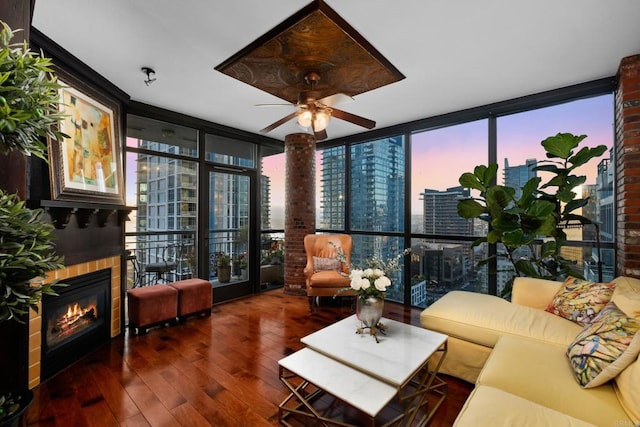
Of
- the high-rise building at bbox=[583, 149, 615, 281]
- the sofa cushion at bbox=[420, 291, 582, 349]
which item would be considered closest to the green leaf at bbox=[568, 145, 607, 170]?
the high-rise building at bbox=[583, 149, 615, 281]

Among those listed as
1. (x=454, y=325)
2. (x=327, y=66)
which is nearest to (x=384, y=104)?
(x=327, y=66)

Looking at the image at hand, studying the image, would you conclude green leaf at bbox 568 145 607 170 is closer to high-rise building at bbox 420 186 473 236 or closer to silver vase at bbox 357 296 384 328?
high-rise building at bbox 420 186 473 236

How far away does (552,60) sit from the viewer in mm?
2525

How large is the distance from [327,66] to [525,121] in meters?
2.62

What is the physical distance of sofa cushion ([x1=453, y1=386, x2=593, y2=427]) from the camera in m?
1.19

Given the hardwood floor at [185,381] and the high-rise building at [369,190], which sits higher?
the high-rise building at [369,190]

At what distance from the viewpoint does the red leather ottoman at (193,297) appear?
3463 millimetres

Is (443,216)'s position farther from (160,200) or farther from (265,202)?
(160,200)

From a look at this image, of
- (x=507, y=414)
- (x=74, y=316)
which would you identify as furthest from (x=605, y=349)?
(x=74, y=316)

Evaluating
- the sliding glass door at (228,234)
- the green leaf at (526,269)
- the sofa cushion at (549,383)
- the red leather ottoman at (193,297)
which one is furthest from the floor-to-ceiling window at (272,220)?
the sofa cushion at (549,383)

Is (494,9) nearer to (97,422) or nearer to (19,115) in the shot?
(19,115)

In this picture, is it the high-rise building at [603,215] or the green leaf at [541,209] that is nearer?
the green leaf at [541,209]

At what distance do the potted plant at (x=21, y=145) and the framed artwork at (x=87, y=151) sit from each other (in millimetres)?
1686

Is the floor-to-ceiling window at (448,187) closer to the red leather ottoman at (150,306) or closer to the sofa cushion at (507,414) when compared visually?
the sofa cushion at (507,414)
